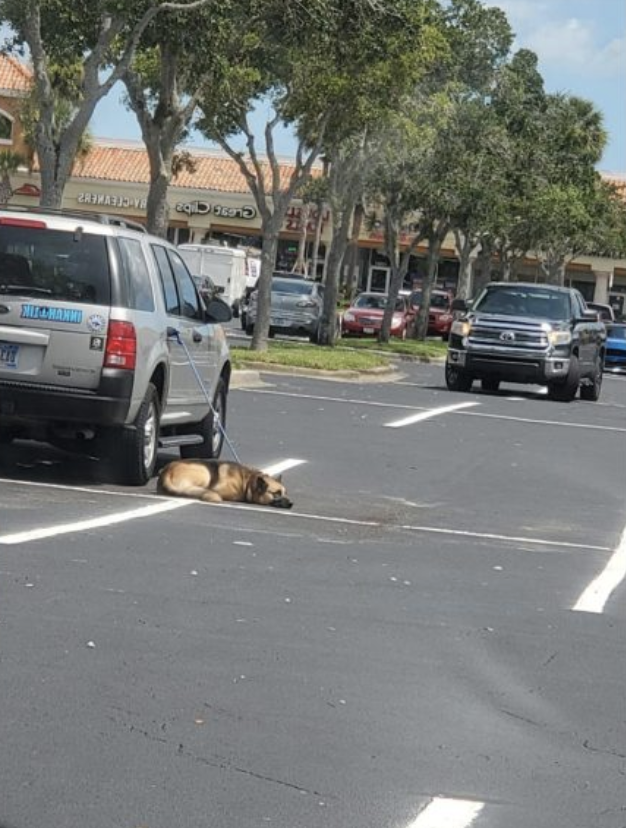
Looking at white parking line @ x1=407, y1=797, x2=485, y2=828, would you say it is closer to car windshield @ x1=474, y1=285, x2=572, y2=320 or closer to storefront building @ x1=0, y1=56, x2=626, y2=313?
car windshield @ x1=474, y1=285, x2=572, y2=320

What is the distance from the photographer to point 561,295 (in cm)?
3084

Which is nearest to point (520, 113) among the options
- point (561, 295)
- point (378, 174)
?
point (378, 174)

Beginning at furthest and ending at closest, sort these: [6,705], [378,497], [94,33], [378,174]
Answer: [378,174] → [94,33] → [378,497] → [6,705]

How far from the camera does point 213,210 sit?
80625mm

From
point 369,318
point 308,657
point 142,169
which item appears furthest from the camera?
point 142,169

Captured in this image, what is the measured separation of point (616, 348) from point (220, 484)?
40.3m

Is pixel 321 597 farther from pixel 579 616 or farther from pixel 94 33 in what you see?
pixel 94 33

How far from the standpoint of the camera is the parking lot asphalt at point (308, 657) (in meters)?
5.77

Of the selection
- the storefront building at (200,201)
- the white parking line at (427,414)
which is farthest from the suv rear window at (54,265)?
the storefront building at (200,201)

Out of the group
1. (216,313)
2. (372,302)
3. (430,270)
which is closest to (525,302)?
(216,313)

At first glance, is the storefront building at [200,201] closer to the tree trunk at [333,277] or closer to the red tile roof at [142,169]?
the red tile roof at [142,169]

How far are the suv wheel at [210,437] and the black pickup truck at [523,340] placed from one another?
46.4 feet

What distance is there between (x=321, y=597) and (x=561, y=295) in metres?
22.2

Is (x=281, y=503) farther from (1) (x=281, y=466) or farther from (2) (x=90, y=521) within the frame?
(1) (x=281, y=466)
